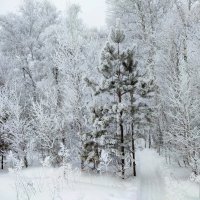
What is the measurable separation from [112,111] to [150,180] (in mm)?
5449

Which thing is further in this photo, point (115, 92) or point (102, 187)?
point (115, 92)

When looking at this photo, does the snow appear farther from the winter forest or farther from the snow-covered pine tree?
the snow-covered pine tree

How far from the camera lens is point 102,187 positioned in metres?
18.8

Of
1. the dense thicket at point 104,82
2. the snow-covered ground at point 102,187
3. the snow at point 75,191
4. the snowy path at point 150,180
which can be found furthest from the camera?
the dense thicket at point 104,82

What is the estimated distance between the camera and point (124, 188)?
20.0m

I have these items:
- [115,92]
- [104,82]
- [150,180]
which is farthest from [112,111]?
[150,180]

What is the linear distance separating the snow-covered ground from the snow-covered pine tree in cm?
185

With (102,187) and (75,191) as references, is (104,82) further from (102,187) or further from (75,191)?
(75,191)

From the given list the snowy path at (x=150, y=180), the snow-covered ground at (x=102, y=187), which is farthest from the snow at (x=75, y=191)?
the snowy path at (x=150, y=180)

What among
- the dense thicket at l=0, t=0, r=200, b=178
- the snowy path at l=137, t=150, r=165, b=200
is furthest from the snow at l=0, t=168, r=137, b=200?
the dense thicket at l=0, t=0, r=200, b=178

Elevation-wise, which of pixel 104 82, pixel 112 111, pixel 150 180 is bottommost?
pixel 150 180

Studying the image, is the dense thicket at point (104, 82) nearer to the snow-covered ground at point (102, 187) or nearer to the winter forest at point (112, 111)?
the winter forest at point (112, 111)

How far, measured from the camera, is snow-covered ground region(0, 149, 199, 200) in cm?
1655

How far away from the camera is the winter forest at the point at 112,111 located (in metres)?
19.2
